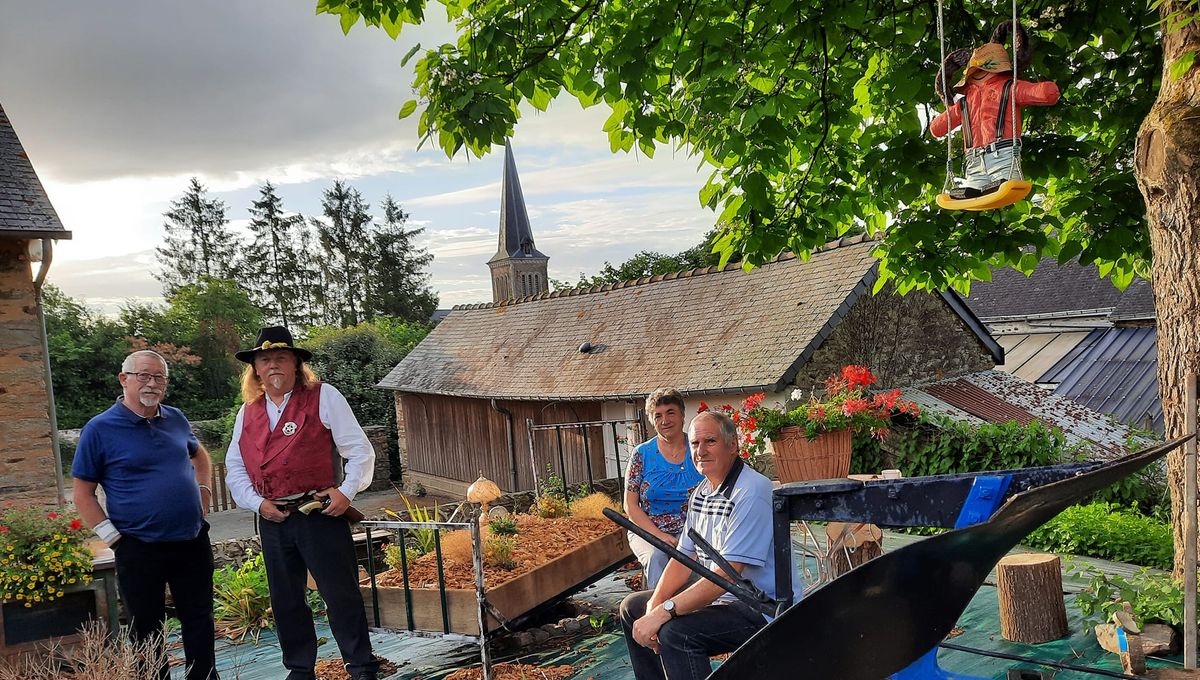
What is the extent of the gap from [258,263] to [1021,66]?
130 feet

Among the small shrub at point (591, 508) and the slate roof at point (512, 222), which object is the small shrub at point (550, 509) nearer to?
the small shrub at point (591, 508)

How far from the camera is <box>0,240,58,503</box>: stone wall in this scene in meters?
7.26

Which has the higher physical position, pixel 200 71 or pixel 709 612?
pixel 200 71

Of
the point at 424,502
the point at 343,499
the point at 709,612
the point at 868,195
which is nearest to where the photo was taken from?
the point at 709,612

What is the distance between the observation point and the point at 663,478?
4.10 m

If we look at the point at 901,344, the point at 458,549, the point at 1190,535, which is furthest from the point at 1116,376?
the point at 458,549

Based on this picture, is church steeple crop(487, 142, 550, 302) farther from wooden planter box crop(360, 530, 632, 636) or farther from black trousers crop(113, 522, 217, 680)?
black trousers crop(113, 522, 217, 680)

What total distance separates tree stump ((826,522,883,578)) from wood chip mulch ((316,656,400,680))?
2565 millimetres

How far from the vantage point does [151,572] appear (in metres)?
3.70

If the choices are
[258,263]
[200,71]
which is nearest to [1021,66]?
[200,71]

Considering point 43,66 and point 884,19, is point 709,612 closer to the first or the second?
point 884,19

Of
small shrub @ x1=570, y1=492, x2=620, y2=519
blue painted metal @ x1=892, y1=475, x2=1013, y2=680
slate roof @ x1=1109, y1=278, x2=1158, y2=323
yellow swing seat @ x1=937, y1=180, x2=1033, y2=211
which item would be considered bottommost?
small shrub @ x1=570, y1=492, x2=620, y2=519

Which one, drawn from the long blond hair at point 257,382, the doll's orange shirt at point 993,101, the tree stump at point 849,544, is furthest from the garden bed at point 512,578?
the doll's orange shirt at point 993,101

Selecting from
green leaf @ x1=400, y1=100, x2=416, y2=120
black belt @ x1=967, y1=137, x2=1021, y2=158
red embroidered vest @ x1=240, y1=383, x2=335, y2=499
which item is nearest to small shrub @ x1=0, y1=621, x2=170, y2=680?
red embroidered vest @ x1=240, y1=383, x2=335, y2=499
